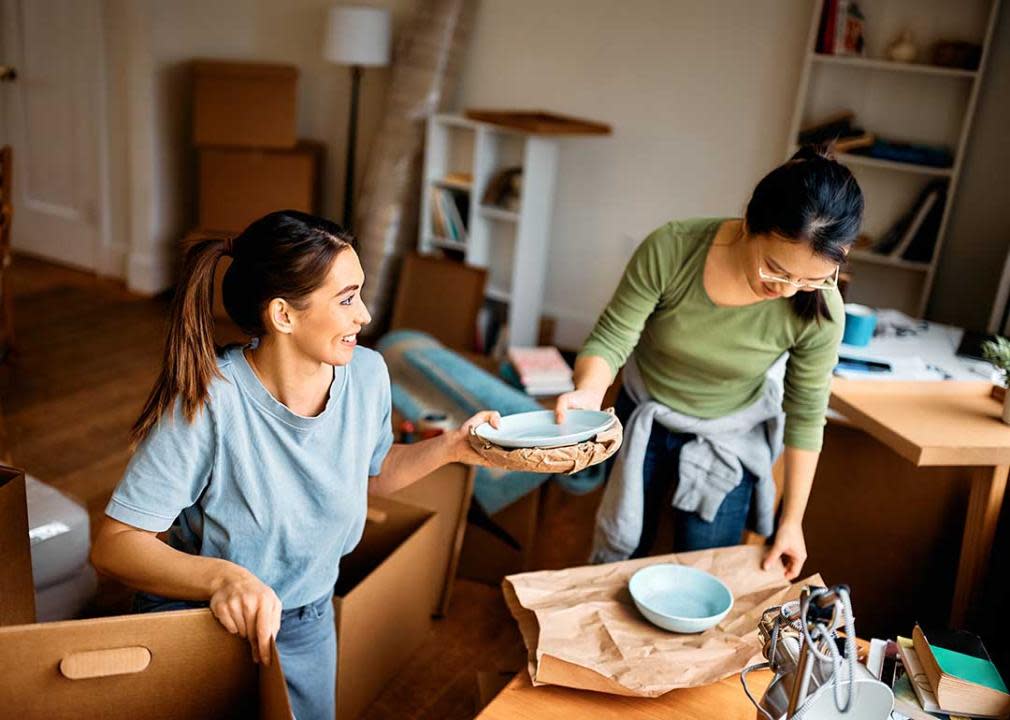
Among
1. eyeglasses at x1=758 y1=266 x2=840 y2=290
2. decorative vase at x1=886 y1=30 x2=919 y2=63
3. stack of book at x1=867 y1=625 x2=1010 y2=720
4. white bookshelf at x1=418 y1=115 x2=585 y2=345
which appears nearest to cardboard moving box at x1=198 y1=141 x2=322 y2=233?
white bookshelf at x1=418 y1=115 x2=585 y2=345

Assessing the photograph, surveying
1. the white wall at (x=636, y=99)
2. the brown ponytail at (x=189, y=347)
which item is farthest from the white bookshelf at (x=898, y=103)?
the brown ponytail at (x=189, y=347)

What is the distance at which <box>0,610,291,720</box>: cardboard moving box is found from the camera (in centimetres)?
114

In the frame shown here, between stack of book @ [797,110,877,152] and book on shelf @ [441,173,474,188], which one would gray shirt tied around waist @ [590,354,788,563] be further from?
book on shelf @ [441,173,474,188]

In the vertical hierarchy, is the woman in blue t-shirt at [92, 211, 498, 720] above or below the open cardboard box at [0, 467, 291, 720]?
above

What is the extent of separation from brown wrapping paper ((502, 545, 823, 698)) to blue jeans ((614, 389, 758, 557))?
29 centimetres

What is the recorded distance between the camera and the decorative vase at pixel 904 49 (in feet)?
11.5

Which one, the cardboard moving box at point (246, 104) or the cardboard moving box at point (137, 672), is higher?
the cardboard moving box at point (246, 104)

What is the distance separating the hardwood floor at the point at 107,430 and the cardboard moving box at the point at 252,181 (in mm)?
616

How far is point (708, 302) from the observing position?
1705mm

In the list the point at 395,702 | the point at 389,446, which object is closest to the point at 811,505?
the point at 395,702

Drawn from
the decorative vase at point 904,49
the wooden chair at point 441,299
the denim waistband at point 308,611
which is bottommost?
the wooden chair at point 441,299

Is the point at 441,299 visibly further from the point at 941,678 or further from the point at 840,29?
the point at 941,678

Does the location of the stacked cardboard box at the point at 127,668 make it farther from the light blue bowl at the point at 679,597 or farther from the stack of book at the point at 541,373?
the stack of book at the point at 541,373

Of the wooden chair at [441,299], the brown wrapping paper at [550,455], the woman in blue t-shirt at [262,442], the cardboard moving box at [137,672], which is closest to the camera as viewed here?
the cardboard moving box at [137,672]
